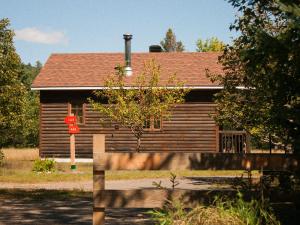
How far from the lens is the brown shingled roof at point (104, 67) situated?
27.3 metres

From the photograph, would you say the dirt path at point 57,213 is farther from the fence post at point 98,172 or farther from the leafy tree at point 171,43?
the leafy tree at point 171,43

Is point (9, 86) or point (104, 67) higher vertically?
point (104, 67)

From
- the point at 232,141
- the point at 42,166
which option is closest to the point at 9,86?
the point at 42,166

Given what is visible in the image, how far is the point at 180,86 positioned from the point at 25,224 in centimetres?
1713

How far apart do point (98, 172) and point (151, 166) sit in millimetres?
571

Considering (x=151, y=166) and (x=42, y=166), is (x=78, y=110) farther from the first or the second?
(x=151, y=166)

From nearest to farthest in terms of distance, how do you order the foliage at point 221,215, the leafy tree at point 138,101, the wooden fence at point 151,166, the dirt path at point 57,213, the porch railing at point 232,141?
the foliage at point 221,215 → the wooden fence at point 151,166 → the dirt path at point 57,213 → the leafy tree at point 138,101 → the porch railing at point 232,141

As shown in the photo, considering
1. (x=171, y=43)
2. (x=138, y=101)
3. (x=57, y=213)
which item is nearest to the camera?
(x=57, y=213)

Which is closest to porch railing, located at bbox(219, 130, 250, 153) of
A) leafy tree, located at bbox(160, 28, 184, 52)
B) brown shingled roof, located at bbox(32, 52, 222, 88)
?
brown shingled roof, located at bbox(32, 52, 222, 88)

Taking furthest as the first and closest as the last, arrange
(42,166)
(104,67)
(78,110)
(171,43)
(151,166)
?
(171,43), (104,67), (78,110), (42,166), (151,166)

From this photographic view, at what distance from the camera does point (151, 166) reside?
5188 mm

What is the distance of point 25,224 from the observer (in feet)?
24.9

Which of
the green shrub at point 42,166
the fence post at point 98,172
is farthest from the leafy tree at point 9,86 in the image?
the fence post at point 98,172

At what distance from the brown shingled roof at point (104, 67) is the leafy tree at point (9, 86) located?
433 cm
